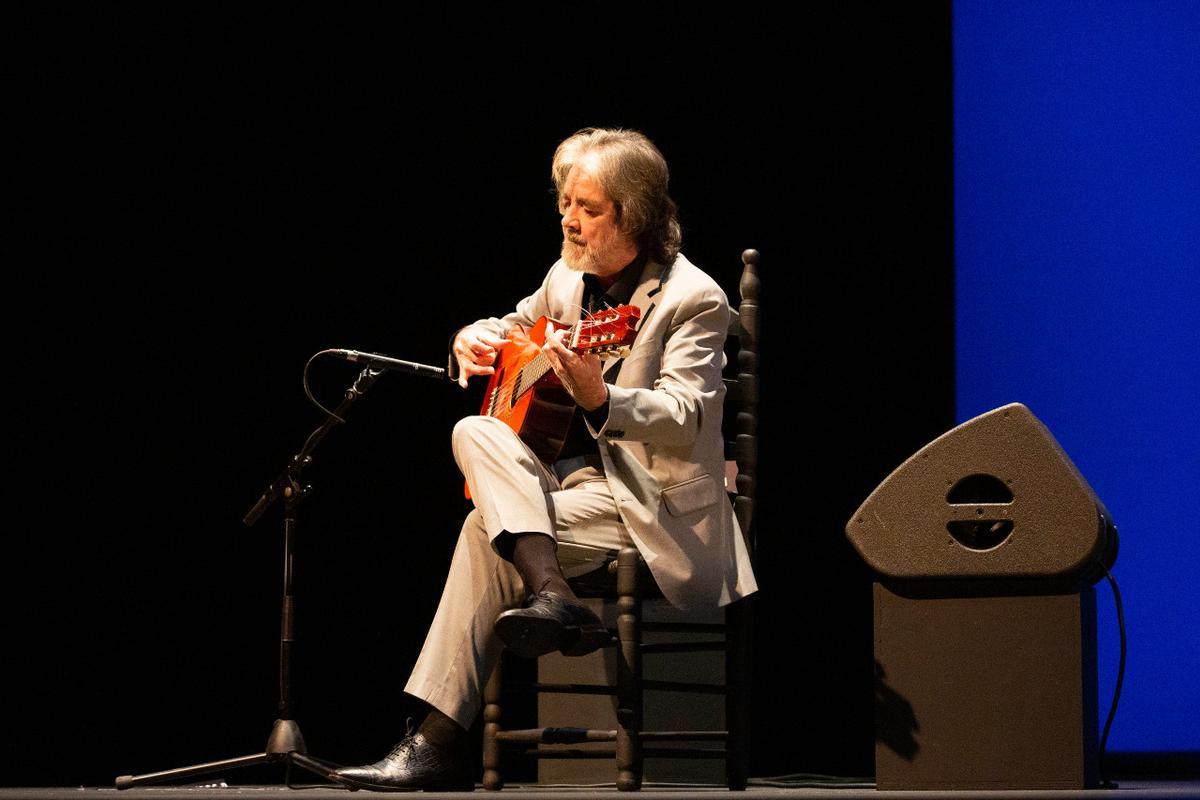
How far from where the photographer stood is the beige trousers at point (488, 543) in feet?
7.99

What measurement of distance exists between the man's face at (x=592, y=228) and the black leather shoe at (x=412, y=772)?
3.20 feet

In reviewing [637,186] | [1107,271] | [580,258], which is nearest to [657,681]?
[580,258]

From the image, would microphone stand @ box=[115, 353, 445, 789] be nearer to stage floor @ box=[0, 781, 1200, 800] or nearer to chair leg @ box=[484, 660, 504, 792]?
stage floor @ box=[0, 781, 1200, 800]

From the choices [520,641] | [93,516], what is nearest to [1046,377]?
[520,641]

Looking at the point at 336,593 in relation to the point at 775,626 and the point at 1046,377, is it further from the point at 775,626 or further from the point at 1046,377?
the point at 1046,377

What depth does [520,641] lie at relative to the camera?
2219 mm

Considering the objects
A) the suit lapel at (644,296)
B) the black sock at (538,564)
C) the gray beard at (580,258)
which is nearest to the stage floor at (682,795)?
the black sock at (538,564)

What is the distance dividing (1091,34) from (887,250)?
Result: 72cm

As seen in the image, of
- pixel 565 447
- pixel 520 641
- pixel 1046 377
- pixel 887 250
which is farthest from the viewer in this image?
pixel 887 250

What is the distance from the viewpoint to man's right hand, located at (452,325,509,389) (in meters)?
2.81

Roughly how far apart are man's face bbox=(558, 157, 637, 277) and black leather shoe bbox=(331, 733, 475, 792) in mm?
977

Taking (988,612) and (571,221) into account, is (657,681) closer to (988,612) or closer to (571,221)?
(988,612)

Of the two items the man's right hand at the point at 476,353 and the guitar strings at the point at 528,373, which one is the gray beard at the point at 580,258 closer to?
the guitar strings at the point at 528,373

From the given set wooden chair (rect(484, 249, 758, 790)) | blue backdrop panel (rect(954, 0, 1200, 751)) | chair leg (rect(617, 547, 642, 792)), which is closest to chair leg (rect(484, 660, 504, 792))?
wooden chair (rect(484, 249, 758, 790))
